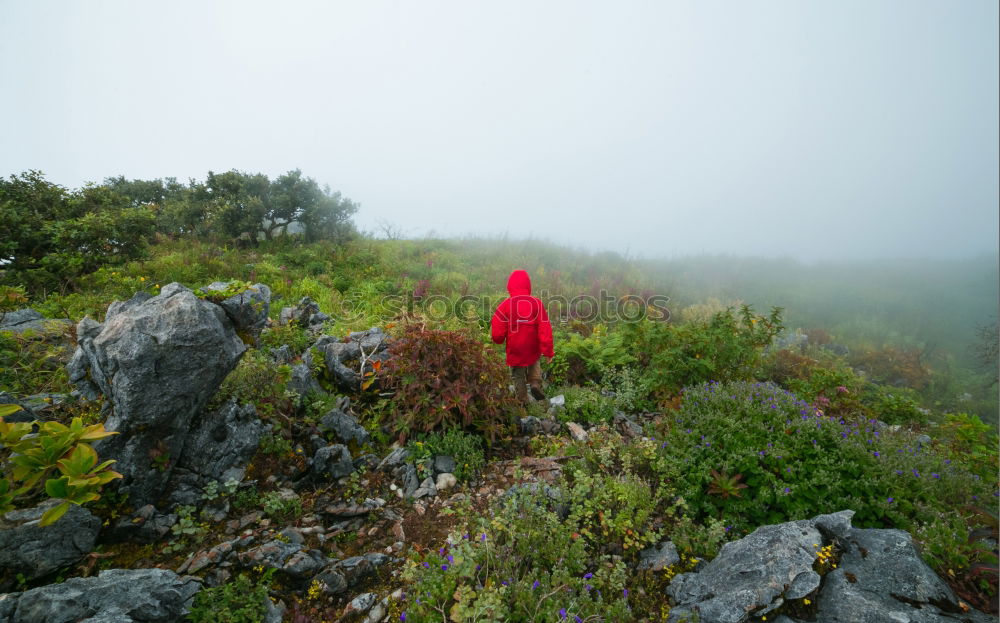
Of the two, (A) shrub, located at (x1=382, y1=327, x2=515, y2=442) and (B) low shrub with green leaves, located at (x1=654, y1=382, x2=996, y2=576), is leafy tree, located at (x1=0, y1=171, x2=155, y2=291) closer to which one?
(A) shrub, located at (x1=382, y1=327, x2=515, y2=442)

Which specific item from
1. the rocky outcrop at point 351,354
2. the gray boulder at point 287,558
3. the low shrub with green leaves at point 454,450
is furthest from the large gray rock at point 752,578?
the rocky outcrop at point 351,354

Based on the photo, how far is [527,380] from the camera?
21.5 feet

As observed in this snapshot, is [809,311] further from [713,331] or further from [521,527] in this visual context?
[521,527]

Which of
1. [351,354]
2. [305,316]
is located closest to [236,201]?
[305,316]

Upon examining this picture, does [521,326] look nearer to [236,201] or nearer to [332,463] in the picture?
[332,463]

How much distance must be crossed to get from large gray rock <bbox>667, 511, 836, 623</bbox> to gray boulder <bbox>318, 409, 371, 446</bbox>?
3.54 m

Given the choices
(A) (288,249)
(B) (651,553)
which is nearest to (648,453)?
(B) (651,553)

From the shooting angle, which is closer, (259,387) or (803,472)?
(803,472)

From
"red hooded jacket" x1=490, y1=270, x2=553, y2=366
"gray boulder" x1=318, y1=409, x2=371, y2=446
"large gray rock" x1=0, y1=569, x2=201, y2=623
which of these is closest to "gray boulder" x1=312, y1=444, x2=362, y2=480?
"gray boulder" x1=318, y1=409, x2=371, y2=446

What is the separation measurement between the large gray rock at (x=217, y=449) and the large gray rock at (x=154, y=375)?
0.43 feet

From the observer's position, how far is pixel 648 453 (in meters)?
4.24

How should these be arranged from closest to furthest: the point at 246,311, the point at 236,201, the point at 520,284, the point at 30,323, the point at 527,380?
the point at 246,311
the point at 30,323
the point at 520,284
the point at 527,380
the point at 236,201

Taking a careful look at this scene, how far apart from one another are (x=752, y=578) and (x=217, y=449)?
485 cm

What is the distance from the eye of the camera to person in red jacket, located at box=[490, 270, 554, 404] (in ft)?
19.5
